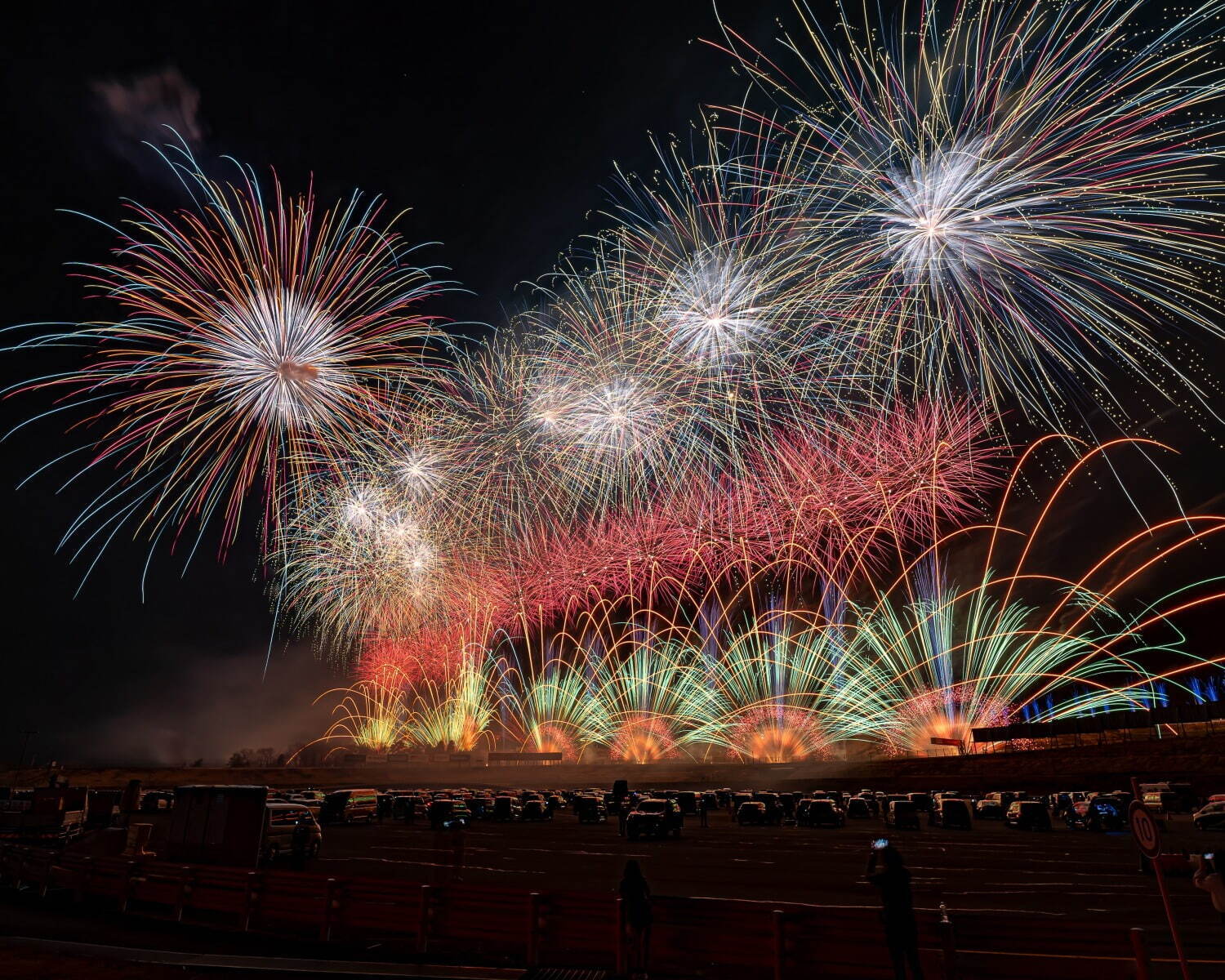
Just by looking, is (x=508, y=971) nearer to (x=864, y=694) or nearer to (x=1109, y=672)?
(x=864, y=694)

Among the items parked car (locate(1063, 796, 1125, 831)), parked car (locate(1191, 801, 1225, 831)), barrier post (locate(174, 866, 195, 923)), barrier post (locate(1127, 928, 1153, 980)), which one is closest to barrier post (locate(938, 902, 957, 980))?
barrier post (locate(1127, 928, 1153, 980))

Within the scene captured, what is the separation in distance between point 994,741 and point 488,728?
2307 inches

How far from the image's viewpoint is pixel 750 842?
2975 centimetres

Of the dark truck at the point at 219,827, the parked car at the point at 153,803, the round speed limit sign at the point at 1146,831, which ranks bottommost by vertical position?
the round speed limit sign at the point at 1146,831

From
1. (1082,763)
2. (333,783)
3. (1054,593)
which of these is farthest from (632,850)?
(1054,593)

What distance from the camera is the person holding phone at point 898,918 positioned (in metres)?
8.95

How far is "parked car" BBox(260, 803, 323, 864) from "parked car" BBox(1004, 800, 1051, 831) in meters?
29.4

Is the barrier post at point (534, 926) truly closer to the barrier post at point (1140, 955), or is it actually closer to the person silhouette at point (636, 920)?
the person silhouette at point (636, 920)

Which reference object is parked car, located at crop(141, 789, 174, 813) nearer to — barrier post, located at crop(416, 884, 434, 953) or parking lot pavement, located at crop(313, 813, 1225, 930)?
parking lot pavement, located at crop(313, 813, 1225, 930)

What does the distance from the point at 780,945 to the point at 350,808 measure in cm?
3715

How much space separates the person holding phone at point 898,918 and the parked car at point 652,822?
922 inches

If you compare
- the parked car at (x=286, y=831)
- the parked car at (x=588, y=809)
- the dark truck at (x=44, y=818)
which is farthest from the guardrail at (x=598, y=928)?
the parked car at (x=588, y=809)

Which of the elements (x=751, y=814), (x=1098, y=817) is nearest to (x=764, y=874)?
(x=751, y=814)

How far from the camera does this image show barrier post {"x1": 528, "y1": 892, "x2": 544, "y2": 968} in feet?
37.2
